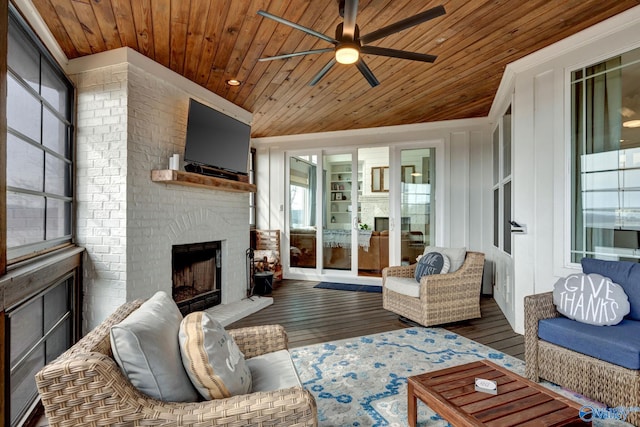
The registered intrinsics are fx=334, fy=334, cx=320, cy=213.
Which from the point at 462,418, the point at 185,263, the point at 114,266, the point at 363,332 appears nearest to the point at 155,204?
the point at 114,266

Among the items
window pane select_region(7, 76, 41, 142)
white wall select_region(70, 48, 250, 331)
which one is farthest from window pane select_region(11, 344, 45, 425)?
window pane select_region(7, 76, 41, 142)

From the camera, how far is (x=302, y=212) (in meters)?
6.36

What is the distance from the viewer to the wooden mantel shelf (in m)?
3.17

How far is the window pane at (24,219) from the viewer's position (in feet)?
6.55

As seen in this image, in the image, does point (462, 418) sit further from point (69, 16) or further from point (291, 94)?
point (291, 94)

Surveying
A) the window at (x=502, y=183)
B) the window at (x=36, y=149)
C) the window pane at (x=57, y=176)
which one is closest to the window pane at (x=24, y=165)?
the window at (x=36, y=149)

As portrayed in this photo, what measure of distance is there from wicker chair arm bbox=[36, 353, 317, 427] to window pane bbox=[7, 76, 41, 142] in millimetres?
1719

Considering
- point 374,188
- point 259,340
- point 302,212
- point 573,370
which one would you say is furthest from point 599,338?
point 374,188

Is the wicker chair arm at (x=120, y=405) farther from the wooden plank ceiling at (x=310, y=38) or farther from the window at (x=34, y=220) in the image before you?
the wooden plank ceiling at (x=310, y=38)

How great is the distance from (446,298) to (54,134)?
3.88m

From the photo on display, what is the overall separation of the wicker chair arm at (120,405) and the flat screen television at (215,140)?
107 inches

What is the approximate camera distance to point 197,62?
322 cm

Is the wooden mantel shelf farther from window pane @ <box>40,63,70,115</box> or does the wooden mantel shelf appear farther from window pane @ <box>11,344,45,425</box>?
window pane @ <box>11,344,45,425</box>

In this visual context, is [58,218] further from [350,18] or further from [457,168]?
[457,168]
